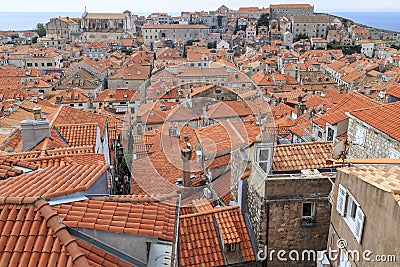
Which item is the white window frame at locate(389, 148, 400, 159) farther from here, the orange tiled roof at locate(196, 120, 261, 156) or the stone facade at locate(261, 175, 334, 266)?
the orange tiled roof at locate(196, 120, 261, 156)

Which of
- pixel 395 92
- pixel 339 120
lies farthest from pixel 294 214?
pixel 395 92

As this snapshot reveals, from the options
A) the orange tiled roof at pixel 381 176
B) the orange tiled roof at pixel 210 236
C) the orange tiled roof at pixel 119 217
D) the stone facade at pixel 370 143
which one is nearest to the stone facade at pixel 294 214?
the orange tiled roof at pixel 210 236

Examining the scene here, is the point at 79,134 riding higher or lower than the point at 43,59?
higher

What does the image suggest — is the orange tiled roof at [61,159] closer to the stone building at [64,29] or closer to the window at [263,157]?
the window at [263,157]

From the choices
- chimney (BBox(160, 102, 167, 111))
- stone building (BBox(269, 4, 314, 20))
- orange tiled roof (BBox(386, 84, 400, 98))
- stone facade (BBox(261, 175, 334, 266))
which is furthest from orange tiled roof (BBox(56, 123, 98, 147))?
stone building (BBox(269, 4, 314, 20))

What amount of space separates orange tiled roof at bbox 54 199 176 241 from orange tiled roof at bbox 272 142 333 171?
4.85 metres

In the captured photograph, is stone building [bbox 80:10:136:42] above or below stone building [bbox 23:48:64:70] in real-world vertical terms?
above

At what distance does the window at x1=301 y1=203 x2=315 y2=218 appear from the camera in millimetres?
9328

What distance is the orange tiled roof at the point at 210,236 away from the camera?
933cm

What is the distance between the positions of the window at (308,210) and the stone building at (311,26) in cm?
10523

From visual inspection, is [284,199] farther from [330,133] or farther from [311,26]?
[311,26]

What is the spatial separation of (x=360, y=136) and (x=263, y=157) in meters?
4.17

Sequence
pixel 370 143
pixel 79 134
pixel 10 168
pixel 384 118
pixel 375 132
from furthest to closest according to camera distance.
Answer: pixel 79 134 < pixel 370 143 < pixel 384 118 < pixel 375 132 < pixel 10 168

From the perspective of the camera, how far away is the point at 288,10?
126188 millimetres
